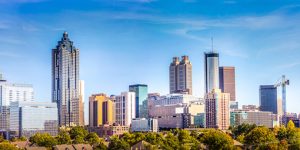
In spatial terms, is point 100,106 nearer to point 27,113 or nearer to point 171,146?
point 27,113

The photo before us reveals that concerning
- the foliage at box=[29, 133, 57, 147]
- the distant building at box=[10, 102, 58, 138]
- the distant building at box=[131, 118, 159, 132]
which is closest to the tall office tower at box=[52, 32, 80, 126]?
the distant building at box=[10, 102, 58, 138]

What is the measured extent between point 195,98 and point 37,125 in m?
58.5

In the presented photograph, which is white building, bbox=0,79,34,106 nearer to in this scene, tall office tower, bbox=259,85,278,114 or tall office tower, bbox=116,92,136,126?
tall office tower, bbox=116,92,136,126

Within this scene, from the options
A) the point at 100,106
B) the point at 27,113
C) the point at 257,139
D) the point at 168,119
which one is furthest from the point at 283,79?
the point at 257,139

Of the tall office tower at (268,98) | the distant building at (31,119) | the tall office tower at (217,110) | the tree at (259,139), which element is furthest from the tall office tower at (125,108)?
the tree at (259,139)

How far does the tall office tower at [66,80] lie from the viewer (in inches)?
6516

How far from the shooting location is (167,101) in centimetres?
17588

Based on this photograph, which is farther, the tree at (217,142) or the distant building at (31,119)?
the distant building at (31,119)

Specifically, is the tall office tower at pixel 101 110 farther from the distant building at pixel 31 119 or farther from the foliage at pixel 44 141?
the foliage at pixel 44 141

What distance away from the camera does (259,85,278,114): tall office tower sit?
189375 millimetres

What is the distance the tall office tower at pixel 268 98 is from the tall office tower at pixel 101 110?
5326 cm

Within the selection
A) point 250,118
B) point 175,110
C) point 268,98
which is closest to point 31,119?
point 175,110

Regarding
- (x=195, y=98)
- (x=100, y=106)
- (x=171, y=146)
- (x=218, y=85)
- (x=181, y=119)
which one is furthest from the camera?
(x=218, y=85)

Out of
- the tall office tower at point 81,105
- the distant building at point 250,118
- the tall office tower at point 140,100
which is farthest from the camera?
the tall office tower at point 140,100
